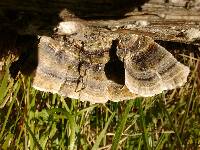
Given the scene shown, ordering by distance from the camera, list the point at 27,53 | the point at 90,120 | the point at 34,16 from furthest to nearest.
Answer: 1. the point at 90,120
2. the point at 27,53
3. the point at 34,16

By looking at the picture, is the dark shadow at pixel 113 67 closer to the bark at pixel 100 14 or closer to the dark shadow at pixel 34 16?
the bark at pixel 100 14

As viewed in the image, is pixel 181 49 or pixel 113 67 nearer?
pixel 113 67

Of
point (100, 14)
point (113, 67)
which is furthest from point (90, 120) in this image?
point (100, 14)

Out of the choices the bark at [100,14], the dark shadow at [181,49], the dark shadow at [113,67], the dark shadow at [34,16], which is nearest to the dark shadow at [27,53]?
the dark shadow at [34,16]

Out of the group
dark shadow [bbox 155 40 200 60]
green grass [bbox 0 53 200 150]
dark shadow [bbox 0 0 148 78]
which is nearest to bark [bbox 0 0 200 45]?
dark shadow [bbox 0 0 148 78]

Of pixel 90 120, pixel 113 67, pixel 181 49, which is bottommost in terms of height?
pixel 90 120

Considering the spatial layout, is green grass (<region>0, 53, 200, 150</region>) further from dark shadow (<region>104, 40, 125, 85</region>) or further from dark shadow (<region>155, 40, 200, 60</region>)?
dark shadow (<region>104, 40, 125, 85</region>)

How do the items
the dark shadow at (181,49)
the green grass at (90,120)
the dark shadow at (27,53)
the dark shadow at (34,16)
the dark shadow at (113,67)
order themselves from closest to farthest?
1. the dark shadow at (34,16)
2. the dark shadow at (27,53)
3. the dark shadow at (113,67)
4. the green grass at (90,120)
5. the dark shadow at (181,49)

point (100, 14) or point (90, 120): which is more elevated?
point (100, 14)

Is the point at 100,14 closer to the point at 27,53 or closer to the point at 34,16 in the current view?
the point at 34,16
